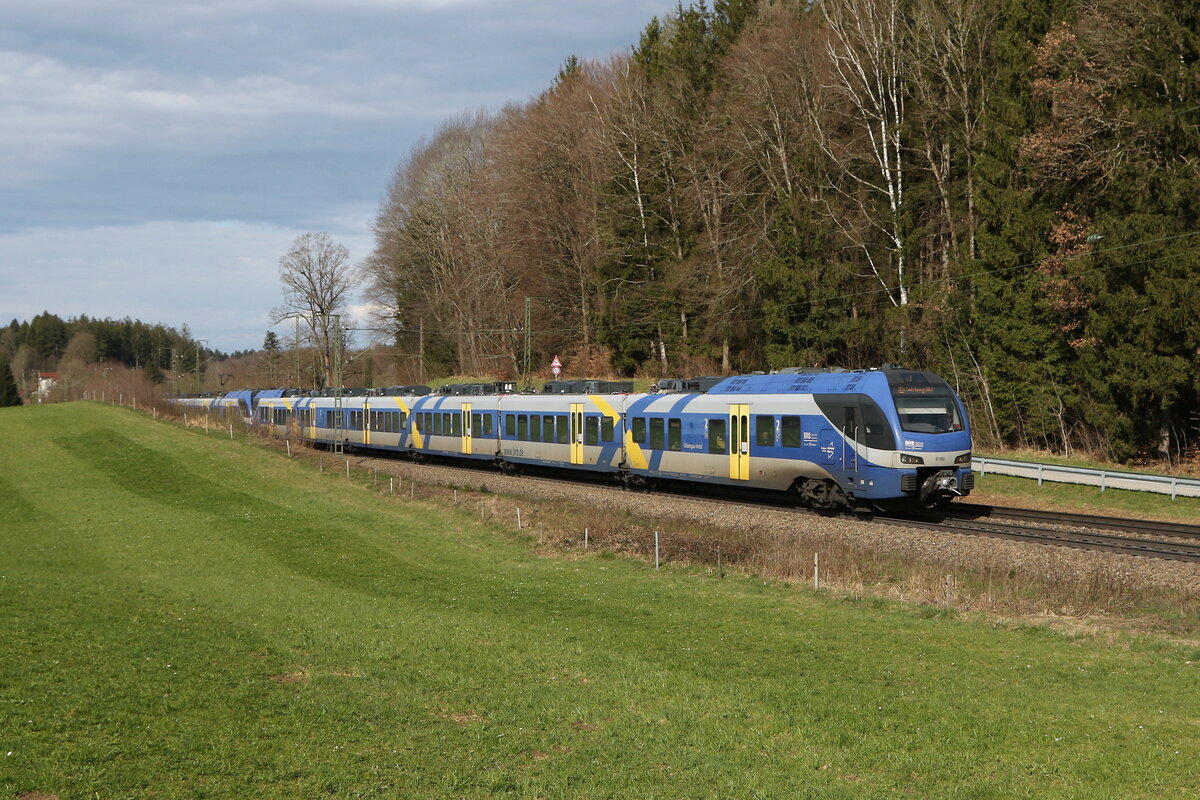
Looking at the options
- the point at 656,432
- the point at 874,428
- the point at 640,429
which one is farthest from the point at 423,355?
the point at 874,428

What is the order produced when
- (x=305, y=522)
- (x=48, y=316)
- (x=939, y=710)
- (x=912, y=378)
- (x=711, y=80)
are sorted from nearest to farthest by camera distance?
(x=939, y=710) < (x=912, y=378) < (x=305, y=522) < (x=711, y=80) < (x=48, y=316)

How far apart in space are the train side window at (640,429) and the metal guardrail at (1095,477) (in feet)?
35.9

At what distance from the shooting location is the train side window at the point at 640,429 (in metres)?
31.9

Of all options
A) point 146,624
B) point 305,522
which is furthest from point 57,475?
point 146,624

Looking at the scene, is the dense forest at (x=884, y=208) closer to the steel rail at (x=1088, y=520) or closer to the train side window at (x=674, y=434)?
the steel rail at (x=1088, y=520)

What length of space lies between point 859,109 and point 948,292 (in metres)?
11.0

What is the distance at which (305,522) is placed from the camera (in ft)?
96.4

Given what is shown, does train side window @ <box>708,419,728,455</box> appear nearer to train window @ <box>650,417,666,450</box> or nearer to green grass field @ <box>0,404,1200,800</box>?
train window @ <box>650,417,666,450</box>

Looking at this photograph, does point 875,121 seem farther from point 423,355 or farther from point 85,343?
point 85,343

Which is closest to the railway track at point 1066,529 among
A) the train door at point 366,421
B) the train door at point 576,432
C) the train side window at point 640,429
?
the train side window at point 640,429

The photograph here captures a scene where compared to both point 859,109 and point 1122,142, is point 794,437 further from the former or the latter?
point 859,109

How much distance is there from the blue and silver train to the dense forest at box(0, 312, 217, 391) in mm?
136739

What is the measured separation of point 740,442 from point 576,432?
9.52m

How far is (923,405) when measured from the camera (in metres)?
23.7
